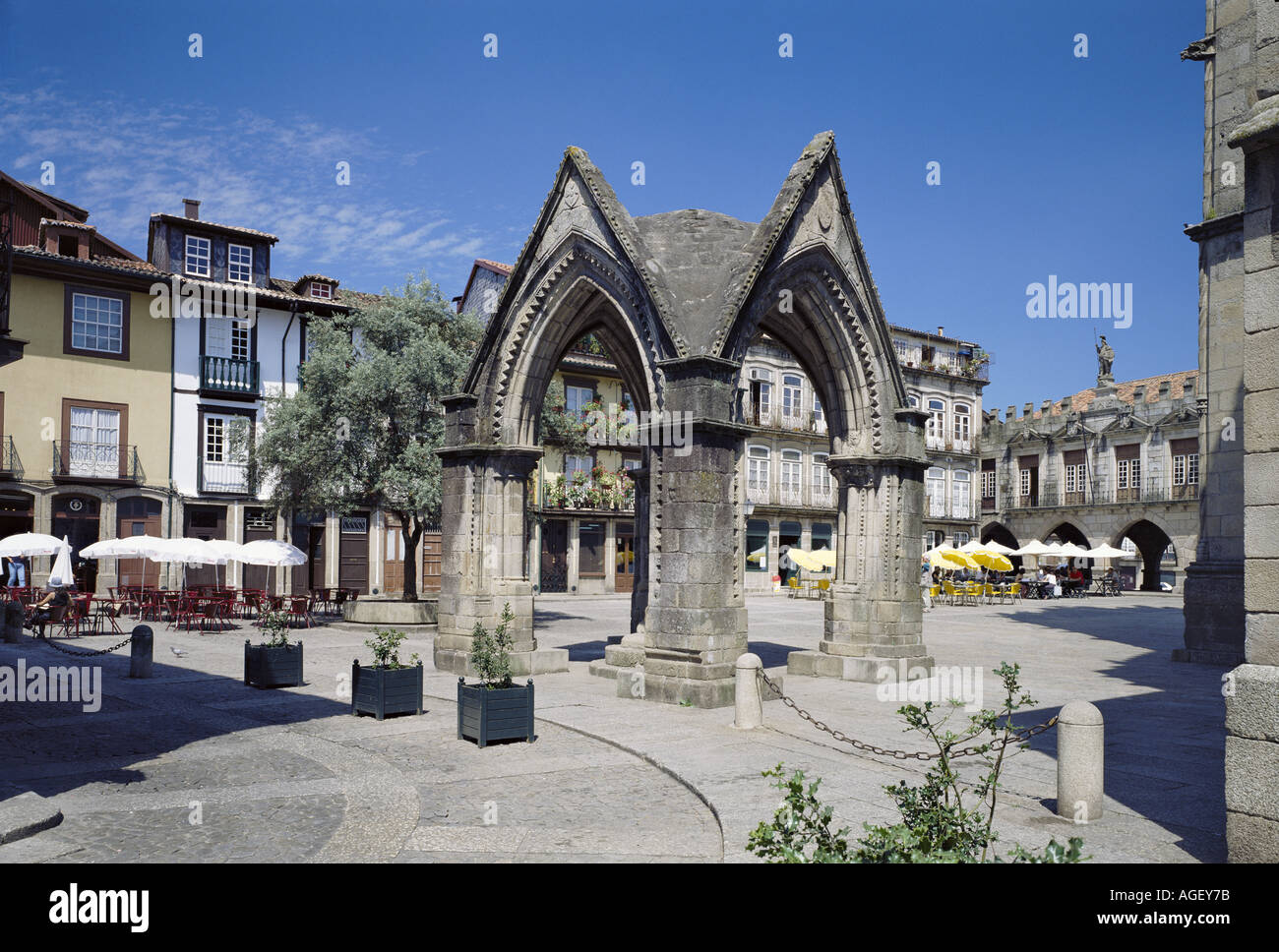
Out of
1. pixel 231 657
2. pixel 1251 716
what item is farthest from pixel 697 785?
pixel 231 657

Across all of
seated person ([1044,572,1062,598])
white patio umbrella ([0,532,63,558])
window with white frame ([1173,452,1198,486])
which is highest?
window with white frame ([1173,452,1198,486])

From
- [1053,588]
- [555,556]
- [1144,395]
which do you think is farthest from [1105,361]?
[555,556]

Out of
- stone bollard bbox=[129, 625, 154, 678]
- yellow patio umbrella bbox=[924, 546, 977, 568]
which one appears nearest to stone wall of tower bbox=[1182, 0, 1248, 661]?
stone bollard bbox=[129, 625, 154, 678]

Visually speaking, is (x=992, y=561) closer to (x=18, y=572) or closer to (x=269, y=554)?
(x=269, y=554)

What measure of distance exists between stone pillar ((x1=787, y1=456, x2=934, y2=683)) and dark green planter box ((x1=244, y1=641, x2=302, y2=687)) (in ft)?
24.5

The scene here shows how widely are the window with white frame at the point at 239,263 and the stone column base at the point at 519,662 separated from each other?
24.6 m

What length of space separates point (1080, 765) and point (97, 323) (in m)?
32.8

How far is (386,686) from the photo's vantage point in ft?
36.3

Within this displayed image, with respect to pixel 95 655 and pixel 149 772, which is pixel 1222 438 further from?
pixel 95 655

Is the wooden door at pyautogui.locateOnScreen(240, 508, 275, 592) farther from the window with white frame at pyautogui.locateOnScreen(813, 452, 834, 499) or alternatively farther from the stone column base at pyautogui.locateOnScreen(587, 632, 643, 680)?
the window with white frame at pyautogui.locateOnScreen(813, 452, 834, 499)

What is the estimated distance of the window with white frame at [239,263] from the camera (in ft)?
113

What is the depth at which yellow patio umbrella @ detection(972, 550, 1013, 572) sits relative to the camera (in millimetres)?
35938

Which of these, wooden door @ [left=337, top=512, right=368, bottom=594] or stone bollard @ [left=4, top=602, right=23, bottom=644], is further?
wooden door @ [left=337, top=512, right=368, bottom=594]

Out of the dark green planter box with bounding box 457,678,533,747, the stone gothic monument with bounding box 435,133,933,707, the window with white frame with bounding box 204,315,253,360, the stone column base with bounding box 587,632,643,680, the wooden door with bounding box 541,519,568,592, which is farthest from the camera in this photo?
the wooden door with bounding box 541,519,568,592
